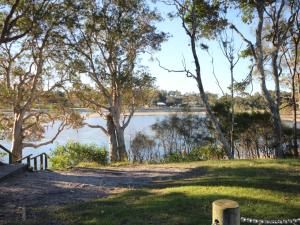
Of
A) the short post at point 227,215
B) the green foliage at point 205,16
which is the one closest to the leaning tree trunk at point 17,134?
the green foliage at point 205,16

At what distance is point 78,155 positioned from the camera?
80.3ft

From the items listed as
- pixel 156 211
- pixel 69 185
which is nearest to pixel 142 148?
pixel 69 185

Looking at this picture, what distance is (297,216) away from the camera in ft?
20.7

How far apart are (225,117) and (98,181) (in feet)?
47.9

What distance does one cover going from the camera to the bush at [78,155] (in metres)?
23.9

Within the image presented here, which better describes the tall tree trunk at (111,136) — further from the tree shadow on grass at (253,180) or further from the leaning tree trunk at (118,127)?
the tree shadow on grass at (253,180)

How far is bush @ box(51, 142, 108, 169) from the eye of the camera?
23875 millimetres

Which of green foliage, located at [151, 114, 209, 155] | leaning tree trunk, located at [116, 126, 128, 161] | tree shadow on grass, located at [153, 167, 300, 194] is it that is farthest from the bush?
tree shadow on grass, located at [153, 167, 300, 194]

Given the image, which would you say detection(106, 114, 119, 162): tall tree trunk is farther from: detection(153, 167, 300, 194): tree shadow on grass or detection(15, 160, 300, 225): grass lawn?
detection(15, 160, 300, 225): grass lawn

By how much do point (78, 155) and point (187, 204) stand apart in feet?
59.2

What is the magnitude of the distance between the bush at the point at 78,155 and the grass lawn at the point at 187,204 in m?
14.4

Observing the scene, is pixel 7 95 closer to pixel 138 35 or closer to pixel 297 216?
pixel 138 35

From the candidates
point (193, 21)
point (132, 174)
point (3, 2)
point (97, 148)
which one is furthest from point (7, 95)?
point (132, 174)

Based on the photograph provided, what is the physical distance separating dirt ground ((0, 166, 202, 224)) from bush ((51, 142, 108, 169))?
389 inches
